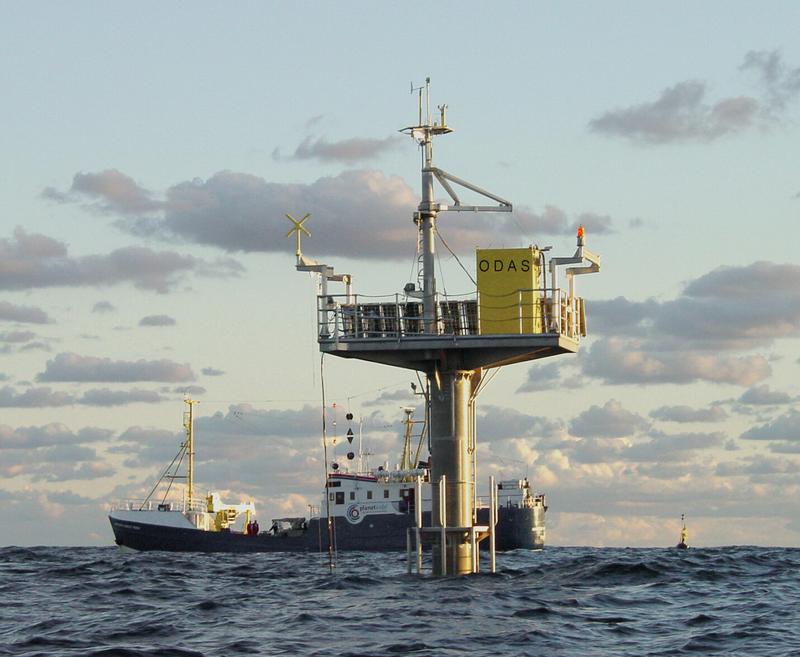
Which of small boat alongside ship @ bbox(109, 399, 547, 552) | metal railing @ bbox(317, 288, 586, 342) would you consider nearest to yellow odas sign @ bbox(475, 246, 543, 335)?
metal railing @ bbox(317, 288, 586, 342)

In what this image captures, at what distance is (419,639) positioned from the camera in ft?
105

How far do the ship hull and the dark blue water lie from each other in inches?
1831

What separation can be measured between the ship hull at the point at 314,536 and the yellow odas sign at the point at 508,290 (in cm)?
5765

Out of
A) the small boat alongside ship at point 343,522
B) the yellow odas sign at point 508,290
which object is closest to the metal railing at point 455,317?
the yellow odas sign at point 508,290

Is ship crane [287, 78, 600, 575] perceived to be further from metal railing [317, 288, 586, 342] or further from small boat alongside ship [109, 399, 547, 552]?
small boat alongside ship [109, 399, 547, 552]

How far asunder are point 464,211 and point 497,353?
522 cm

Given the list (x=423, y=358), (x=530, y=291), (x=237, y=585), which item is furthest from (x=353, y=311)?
(x=237, y=585)

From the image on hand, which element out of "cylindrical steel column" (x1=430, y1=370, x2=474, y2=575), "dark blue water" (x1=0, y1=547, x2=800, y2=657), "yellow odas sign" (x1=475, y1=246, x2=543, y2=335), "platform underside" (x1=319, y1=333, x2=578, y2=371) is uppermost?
"yellow odas sign" (x1=475, y1=246, x2=543, y2=335)

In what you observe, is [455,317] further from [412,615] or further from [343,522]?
[343,522]

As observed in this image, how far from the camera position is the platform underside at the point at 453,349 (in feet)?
145

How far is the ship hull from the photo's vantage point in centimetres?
10300

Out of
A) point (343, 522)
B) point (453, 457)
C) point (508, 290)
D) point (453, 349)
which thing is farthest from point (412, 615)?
point (343, 522)

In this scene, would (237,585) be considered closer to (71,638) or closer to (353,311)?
(353,311)

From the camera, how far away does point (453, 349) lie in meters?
45.4
